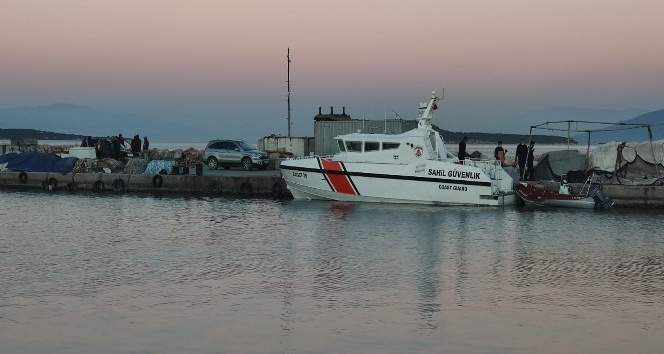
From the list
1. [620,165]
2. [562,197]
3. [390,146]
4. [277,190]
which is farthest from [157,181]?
[620,165]

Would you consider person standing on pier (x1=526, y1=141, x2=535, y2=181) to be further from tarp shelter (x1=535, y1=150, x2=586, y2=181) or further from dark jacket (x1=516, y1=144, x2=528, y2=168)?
tarp shelter (x1=535, y1=150, x2=586, y2=181)

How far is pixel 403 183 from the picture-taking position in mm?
31250

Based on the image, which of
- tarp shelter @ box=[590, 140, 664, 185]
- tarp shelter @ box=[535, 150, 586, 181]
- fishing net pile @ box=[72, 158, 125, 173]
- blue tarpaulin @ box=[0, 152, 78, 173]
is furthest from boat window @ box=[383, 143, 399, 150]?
blue tarpaulin @ box=[0, 152, 78, 173]

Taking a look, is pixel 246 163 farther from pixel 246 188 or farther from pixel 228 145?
pixel 246 188

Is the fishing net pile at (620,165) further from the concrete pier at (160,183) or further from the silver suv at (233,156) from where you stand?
the silver suv at (233,156)

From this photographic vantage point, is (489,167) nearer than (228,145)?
Yes

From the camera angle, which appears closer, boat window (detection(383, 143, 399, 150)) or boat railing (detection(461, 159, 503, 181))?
boat window (detection(383, 143, 399, 150))

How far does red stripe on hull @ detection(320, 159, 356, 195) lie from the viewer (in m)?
32.0

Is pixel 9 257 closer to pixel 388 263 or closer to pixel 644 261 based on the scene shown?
pixel 388 263

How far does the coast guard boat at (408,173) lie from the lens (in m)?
30.9

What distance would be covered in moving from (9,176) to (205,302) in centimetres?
3190

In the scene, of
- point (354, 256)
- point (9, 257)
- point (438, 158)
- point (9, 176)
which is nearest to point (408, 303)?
point (354, 256)

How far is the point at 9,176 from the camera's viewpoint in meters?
42.4

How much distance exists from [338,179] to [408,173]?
2.74 m
